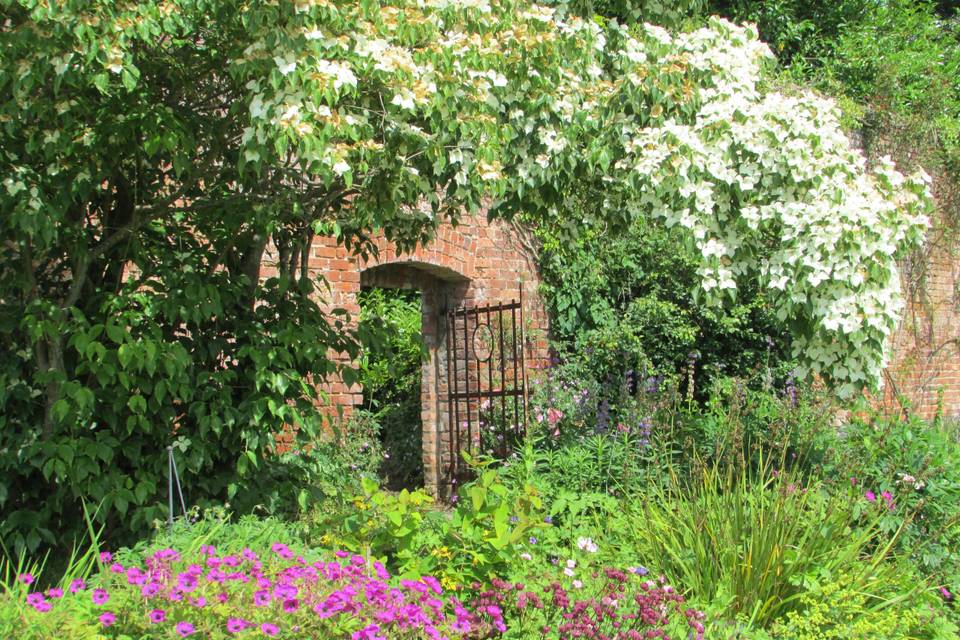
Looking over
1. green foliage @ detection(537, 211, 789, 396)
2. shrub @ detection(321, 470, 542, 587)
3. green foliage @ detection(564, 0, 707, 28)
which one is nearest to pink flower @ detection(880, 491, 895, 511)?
shrub @ detection(321, 470, 542, 587)

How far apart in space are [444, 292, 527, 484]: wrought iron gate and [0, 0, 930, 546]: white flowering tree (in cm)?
271

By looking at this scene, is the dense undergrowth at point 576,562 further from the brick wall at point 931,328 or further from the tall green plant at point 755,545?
the brick wall at point 931,328

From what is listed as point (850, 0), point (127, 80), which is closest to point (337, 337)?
point (127, 80)

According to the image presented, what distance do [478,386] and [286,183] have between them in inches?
115

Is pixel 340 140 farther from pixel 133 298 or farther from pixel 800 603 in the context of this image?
pixel 800 603

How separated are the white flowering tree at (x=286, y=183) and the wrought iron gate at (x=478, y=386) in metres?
2.71

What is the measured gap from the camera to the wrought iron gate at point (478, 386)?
692cm

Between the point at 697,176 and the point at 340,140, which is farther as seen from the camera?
the point at 697,176

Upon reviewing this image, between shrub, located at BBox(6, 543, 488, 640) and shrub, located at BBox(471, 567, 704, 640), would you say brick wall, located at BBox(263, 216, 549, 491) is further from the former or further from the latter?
shrub, located at BBox(6, 543, 488, 640)

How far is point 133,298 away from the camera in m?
3.64

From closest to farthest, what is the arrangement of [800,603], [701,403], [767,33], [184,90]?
[800,603]
[184,90]
[701,403]
[767,33]

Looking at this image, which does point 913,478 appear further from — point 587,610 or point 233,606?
point 233,606

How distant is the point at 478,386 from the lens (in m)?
6.86

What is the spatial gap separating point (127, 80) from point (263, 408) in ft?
4.76
